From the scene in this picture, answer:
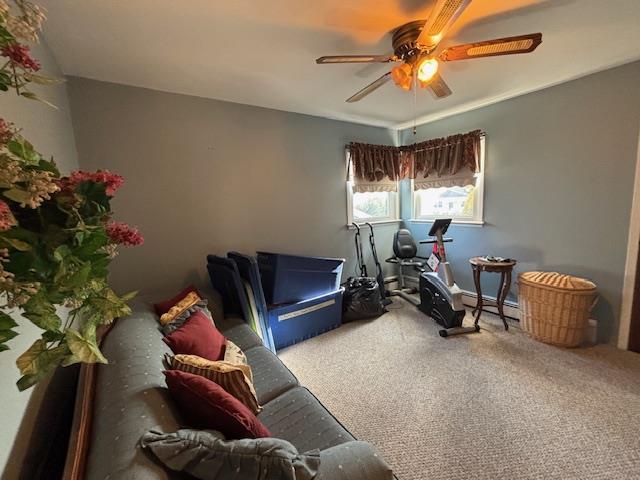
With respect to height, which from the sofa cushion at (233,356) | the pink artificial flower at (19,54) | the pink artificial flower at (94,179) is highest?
the pink artificial flower at (19,54)

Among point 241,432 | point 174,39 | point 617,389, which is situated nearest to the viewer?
point 241,432

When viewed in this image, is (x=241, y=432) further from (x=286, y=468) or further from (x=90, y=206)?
(x=90, y=206)

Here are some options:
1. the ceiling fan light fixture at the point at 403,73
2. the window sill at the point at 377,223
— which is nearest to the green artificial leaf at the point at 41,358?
the ceiling fan light fixture at the point at 403,73

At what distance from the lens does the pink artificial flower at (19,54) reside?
0.41 metres

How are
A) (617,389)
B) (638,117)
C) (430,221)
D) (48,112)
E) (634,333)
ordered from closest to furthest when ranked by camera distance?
(48,112) → (617,389) → (638,117) → (634,333) → (430,221)

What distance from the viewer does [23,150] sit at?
0.43 m

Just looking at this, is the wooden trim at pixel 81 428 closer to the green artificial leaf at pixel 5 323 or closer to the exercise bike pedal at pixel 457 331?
the green artificial leaf at pixel 5 323

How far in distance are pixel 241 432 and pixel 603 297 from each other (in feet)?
10.5

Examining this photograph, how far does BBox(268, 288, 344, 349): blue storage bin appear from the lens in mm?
2535

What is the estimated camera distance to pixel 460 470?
1389mm

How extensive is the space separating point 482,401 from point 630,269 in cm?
179

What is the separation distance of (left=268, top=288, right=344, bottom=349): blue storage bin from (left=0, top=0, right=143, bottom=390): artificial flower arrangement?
2.08 metres

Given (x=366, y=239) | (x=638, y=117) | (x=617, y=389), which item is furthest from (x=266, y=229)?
(x=638, y=117)

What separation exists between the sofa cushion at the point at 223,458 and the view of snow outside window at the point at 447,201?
3437 millimetres
